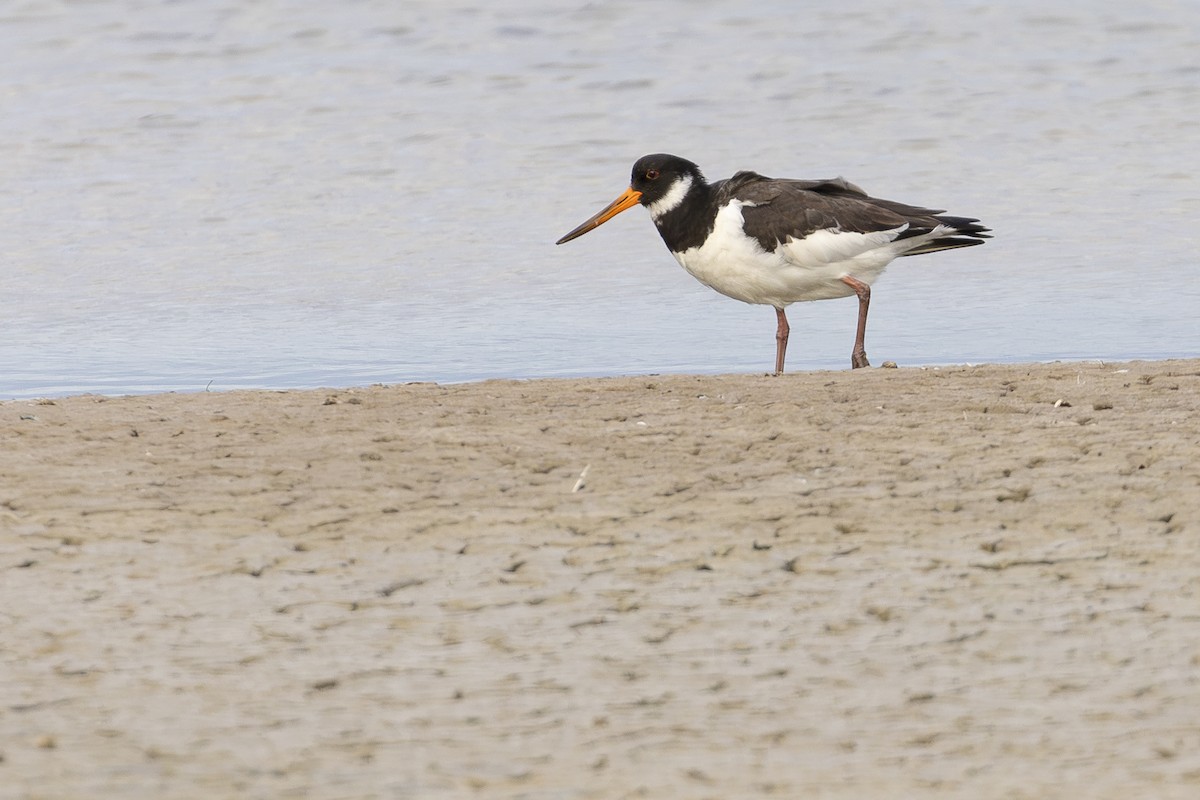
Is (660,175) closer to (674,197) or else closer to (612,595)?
(674,197)

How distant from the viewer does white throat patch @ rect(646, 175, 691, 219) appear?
893 cm

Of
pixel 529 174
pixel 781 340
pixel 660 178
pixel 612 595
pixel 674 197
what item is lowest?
pixel 612 595

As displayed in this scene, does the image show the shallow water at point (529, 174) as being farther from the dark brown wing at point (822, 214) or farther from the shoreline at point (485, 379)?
the dark brown wing at point (822, 214)

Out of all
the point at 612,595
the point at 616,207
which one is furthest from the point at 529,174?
the point at 612,595

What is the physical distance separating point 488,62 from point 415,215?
434cm

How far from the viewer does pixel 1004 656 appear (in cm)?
418

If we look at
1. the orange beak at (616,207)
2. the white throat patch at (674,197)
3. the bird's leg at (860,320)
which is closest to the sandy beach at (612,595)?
the bird's leg at (860,320)

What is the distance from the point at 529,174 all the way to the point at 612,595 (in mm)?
8612

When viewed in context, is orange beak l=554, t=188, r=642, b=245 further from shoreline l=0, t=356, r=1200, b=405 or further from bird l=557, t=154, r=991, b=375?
shoreline l=0, t=356, r=1200, b=405

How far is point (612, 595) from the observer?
15.5 ft

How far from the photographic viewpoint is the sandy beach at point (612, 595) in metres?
3.62

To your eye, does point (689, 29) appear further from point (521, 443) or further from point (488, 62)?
point (521, 443)

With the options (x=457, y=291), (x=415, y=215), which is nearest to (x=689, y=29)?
(x=415, y=215)

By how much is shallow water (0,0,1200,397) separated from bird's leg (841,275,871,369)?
656 mm
